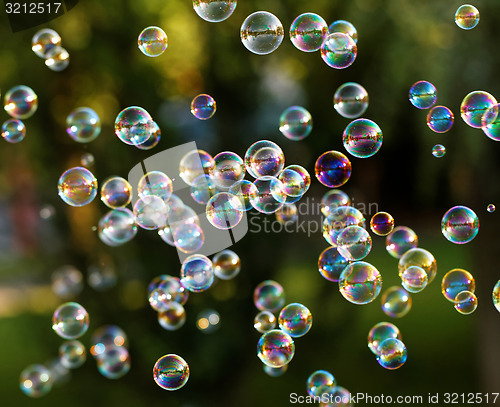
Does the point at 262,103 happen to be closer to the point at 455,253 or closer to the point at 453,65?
the point at 453,65

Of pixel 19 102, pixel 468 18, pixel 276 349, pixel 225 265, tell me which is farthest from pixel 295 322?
pixel 19 102

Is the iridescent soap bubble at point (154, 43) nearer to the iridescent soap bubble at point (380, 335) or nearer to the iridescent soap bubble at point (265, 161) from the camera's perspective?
the iridescent soap bubble at point (265, 161)

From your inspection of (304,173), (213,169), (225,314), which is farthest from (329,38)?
(225,314)

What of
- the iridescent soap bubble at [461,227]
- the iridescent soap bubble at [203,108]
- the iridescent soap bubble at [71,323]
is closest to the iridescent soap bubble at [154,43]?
the iridescent soap bubble at [203,108]

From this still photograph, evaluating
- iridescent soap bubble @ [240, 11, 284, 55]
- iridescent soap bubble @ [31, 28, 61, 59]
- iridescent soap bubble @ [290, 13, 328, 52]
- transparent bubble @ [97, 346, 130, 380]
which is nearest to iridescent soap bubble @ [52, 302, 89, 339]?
transparent bubble @ [97, 346, 130, 380]

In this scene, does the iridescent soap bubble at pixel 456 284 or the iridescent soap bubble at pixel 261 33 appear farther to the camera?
the iridescent soap bubble at pixel 456 284
